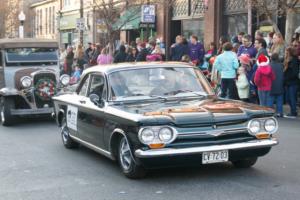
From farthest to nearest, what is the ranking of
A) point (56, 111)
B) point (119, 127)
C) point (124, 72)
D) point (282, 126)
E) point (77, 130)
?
point (282, 126) < point (56, 111) < point (77, 130) < point (124, 72) < point (119, 127)

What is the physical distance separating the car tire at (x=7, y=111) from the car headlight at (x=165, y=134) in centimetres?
722

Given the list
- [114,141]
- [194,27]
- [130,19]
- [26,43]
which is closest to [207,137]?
[114,141]

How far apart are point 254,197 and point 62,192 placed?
7.29 feet

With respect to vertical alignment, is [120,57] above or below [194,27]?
below

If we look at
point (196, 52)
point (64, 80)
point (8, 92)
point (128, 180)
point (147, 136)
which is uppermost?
point (196, 52)

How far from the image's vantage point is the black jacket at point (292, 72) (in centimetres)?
1436

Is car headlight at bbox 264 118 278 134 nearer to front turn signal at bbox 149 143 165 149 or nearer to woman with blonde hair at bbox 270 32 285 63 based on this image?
front turn signal at bbox 149 143 165 149

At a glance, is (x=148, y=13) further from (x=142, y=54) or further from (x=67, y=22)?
(x=67, y=22)

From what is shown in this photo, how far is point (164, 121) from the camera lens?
22.6 feet

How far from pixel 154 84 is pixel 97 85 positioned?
38.0 inches

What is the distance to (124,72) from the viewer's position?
8406mm

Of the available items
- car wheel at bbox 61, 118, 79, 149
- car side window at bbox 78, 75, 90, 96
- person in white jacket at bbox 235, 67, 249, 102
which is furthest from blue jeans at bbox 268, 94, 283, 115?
car side window at bbox 78, 75, 90, 96

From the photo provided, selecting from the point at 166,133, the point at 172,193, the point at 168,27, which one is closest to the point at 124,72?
the point at 166,133

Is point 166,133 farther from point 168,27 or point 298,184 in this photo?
point 168,27
